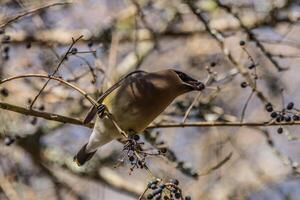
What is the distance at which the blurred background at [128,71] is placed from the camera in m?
4.66

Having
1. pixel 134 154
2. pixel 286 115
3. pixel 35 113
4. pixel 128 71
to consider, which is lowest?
pixel 286 115

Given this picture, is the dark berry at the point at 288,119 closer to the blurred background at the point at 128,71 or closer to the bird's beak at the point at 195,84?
the bird's beak at the point at 195,84

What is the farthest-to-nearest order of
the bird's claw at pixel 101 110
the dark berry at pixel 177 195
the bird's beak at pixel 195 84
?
1. the bird's beak at pixel 195 84
2. the bird's claw at pixel 101 110
3. the dark berry at pixel 177 195

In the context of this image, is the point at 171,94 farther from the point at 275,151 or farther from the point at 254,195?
the point at 254,195

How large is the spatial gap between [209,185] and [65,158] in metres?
1.14

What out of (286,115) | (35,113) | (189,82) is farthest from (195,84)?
(35,113)

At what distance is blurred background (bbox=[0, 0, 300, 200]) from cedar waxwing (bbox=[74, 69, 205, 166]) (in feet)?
1.73

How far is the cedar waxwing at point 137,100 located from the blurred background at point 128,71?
0.53m

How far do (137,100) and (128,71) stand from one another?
5.51 ft

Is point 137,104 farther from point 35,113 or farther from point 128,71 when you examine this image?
point 128,71

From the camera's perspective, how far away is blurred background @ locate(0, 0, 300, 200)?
15.3 ft

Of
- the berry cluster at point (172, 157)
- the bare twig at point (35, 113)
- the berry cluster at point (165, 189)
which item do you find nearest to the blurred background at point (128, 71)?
the berry cluster at point (172, 157)

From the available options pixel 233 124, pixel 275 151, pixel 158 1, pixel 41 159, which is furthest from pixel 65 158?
pixel 233 124

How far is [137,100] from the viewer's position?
142 inches
